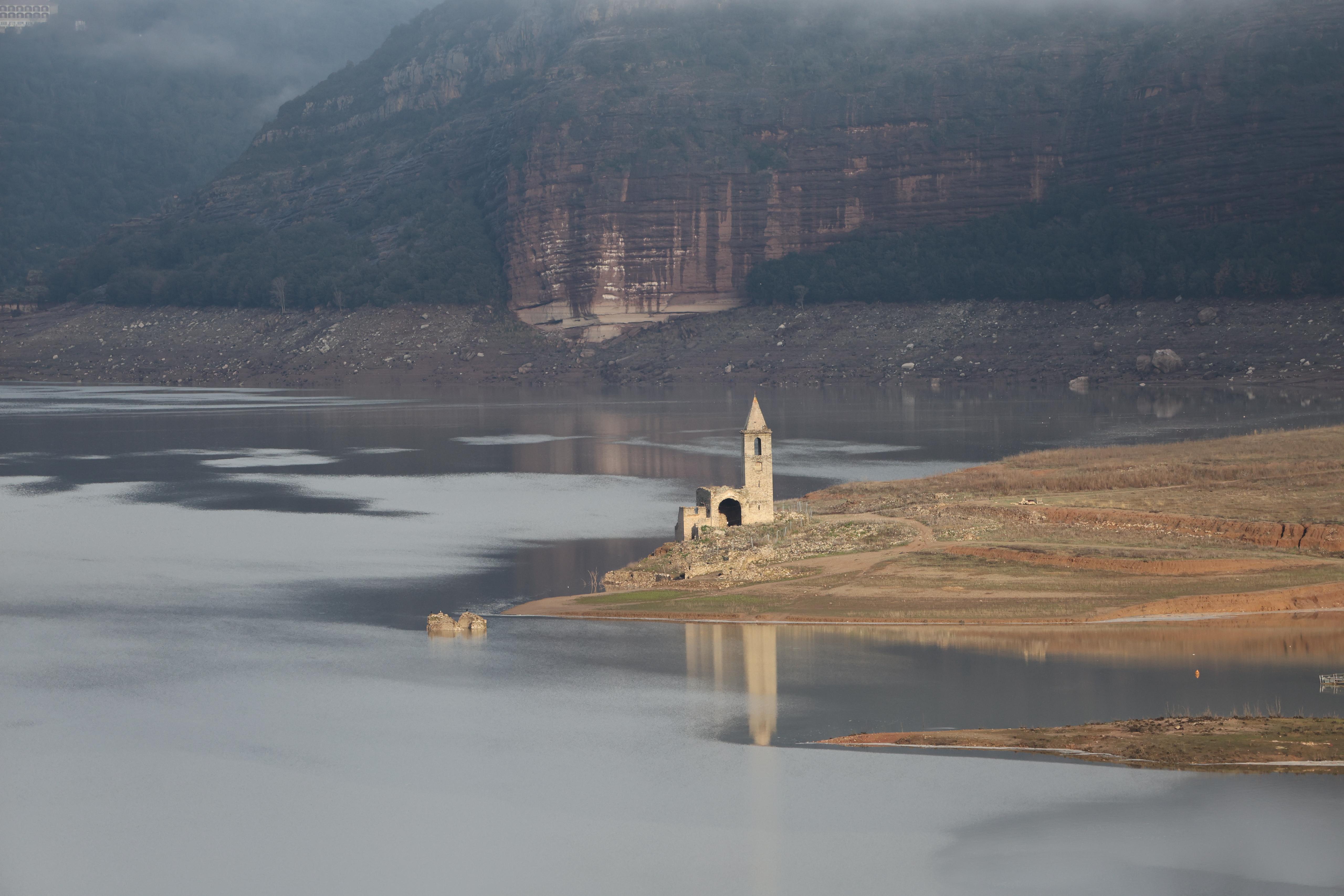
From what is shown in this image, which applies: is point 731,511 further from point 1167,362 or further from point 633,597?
point 1167,362

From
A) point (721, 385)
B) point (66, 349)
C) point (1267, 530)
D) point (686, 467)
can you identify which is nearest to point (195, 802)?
point (1267, 530)

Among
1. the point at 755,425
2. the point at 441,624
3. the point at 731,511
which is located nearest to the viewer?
the point at 441,624

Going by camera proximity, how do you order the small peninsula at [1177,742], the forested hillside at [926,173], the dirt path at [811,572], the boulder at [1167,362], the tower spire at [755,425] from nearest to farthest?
the small peninsula at [1177,742]
the dirt path at [811,572]
the tower spire at [755,425]
the boulder at [1167,362]
the forested hillside at [926,173]

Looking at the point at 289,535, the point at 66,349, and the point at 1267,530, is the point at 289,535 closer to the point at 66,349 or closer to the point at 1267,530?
the point at 1267,530

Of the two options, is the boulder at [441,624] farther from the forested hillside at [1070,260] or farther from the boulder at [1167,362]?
the forested hillside at [1070,260]

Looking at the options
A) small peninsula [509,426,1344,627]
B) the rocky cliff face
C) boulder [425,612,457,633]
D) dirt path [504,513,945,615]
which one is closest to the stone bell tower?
small peninsula [509,426,1344,627]

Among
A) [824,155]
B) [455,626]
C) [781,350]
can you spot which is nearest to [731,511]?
Result: [455,626]

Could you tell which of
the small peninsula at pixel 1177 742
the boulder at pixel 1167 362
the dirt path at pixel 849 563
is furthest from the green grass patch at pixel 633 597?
the boulder at pixel 1167 362
